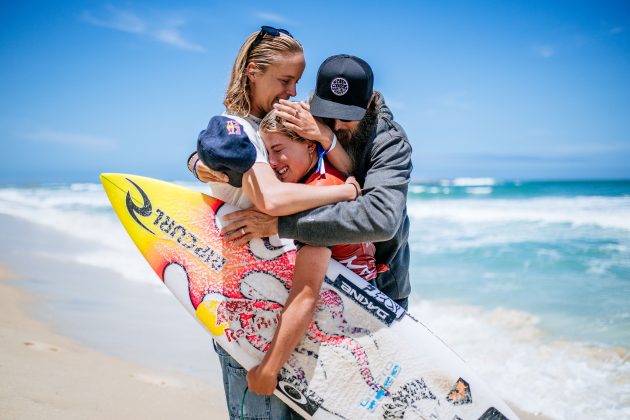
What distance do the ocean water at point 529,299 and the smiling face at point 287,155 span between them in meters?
2.96

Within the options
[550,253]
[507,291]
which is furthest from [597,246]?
[507,291]

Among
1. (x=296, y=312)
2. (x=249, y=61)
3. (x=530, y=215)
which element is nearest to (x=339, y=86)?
(x=249, y=61)

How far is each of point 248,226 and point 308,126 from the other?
1.47 ft

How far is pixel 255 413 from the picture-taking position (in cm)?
187

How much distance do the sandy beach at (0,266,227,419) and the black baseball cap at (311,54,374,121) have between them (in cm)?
250

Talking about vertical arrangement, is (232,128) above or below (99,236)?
above

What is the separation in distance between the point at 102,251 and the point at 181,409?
6654 millimetres

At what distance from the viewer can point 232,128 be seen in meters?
1.60

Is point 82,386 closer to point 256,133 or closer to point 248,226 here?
point 248,226

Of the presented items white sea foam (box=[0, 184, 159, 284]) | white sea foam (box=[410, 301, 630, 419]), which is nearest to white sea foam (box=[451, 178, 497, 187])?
white sea foam (box=[0, 184, 159, 284])

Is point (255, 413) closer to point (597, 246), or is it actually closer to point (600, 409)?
point (600, 409)

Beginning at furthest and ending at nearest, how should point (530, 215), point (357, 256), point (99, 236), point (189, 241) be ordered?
point (530, 215), point (99, 236), point (189, 241), point (357, 256)

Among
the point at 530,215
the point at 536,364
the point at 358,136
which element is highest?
the point at 358,136

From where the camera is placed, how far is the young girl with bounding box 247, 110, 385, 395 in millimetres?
1686
